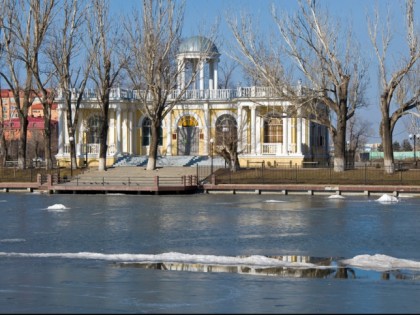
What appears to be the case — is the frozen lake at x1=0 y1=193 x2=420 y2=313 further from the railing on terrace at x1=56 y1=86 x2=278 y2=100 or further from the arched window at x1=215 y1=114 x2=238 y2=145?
the railing on terrace at x1=56 y1=86 x2=278 y2=100

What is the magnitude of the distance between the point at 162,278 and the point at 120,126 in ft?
160

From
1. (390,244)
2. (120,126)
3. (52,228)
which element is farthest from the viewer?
(120,126)

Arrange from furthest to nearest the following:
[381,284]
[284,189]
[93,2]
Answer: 1. [93,2]
2. [284,189]
3. [381,284]

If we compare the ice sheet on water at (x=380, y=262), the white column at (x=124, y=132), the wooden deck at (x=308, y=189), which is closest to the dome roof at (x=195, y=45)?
the white column at (x=124, y=132)

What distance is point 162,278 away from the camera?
17188 mm

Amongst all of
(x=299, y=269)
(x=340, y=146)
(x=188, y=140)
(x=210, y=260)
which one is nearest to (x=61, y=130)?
(x=188, y=140)

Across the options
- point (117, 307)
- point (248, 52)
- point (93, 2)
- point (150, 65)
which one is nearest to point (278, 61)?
point (248, 52)

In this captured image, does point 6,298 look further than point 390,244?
No

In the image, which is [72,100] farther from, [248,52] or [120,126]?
[248,52]

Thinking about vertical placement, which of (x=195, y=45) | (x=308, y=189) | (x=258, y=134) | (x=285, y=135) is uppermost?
(x=195, y=45)

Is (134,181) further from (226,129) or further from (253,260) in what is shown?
(253,260)

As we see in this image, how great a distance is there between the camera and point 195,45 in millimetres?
65438

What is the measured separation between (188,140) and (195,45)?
306 inches

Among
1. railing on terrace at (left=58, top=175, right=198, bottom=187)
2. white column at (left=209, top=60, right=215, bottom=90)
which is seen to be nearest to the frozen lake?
railing on terrace at (left=58, top=175, right=198, bottom=187)
